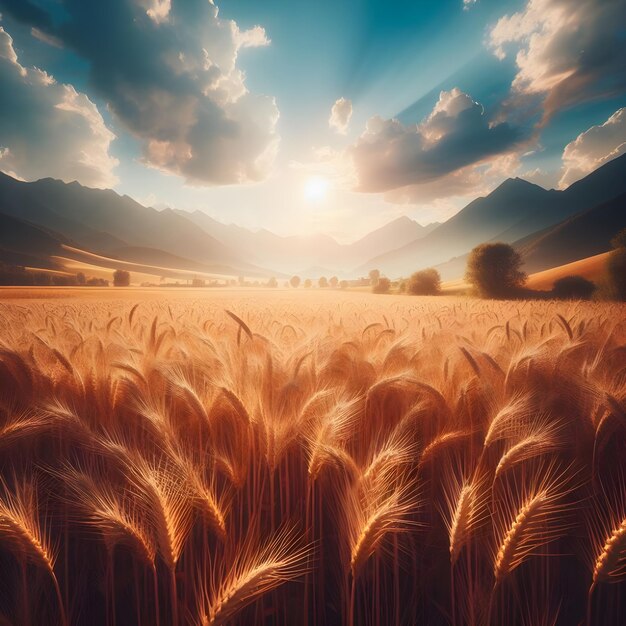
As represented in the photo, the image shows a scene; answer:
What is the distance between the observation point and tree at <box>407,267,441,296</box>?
118 feet

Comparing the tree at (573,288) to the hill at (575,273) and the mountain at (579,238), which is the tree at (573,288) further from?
the mountain at (579,238)

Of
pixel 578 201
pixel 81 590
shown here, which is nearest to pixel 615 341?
pixel 81 590

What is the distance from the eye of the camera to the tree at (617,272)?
1842 centimetres

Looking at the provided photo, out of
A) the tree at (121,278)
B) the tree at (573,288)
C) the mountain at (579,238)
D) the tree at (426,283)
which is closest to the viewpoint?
the tree at (573,288)

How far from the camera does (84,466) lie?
162 cm

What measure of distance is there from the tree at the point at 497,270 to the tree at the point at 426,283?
8.94 metres

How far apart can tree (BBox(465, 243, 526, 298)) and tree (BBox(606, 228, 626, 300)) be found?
6.40 meters

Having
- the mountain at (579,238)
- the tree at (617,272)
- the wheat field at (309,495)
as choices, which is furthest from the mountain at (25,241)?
the mountain at (579,238)

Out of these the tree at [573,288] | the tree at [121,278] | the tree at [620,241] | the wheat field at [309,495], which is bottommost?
the wheat field at [309,495]

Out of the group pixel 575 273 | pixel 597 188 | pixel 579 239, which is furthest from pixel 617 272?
pixel 597 188

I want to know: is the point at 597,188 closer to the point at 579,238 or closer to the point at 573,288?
the point at 579,238

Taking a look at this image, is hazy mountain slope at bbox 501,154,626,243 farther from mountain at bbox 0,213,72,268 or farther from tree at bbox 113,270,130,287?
mountain at bbox 0,213,72,268

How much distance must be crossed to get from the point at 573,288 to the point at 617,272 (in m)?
5.18

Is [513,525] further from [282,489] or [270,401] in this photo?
[270,401]
